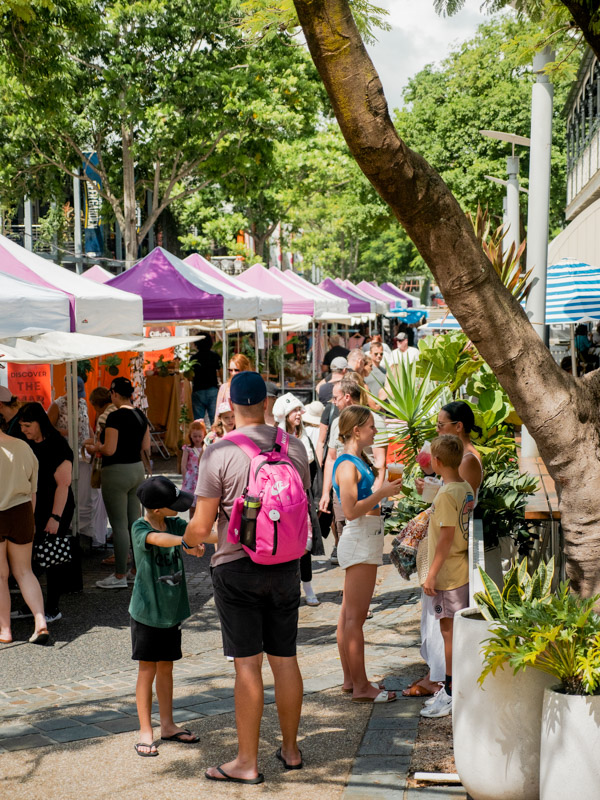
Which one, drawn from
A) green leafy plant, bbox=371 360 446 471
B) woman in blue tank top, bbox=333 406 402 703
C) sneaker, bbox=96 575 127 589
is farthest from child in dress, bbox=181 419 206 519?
woman in blue tank top, bbox=333 406 402 703

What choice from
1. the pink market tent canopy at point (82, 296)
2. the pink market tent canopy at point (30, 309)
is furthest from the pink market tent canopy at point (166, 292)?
the pink market tent canopy at point (30, 309)

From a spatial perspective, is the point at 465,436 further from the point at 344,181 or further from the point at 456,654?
the point at 344,181

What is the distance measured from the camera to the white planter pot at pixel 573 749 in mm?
3756

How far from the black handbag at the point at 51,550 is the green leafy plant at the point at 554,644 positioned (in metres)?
4.63

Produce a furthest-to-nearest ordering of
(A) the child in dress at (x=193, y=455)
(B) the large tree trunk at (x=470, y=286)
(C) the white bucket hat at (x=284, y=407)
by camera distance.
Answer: (A) the child in dress at (x=193, y=455)
(C) the white bucket hat at (x=284, y=407)
(B) the large tree trunk at (x=470, y=286)

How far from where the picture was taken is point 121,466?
9.20 metres

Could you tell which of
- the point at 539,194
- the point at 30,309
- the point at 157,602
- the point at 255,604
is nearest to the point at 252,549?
the point at 255,604

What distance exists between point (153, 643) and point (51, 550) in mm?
3130

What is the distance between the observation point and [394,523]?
6.72 m

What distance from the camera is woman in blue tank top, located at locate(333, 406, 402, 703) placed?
5.83 metres

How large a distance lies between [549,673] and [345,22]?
280 cm

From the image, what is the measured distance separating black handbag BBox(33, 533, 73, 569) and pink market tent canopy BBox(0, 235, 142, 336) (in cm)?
197

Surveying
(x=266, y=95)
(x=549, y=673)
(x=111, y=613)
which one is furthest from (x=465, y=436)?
(x=266, y=95)

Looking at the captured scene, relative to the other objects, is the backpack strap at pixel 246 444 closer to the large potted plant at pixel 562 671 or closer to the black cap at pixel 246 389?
the black cap at pixel 246 389
